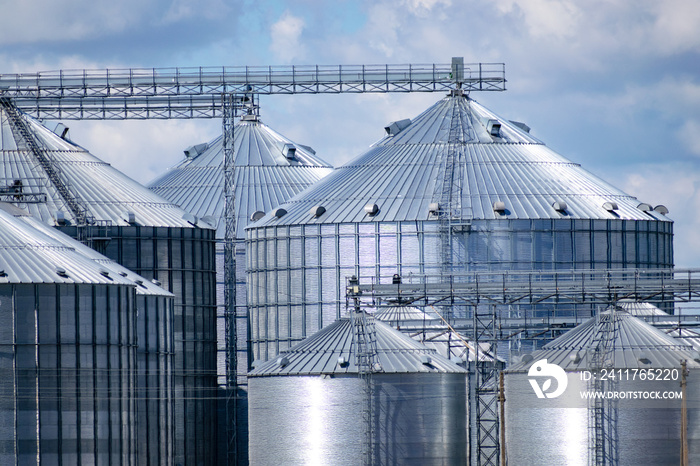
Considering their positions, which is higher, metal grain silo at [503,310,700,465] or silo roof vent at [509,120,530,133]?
silo roof vent at [509,120,530,133]

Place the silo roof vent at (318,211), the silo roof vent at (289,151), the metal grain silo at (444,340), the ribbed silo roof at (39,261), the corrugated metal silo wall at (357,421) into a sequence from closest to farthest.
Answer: the ribbed silo roof at (39,261) → the corrugated metal silo wall at (357,421) → the metal grain silo at (444,340) → the silo roof vent at (318,211) → the silo roof vent at (289,151)

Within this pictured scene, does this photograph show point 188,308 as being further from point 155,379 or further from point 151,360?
point 151,360

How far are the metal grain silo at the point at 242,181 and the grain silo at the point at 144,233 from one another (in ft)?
18.7

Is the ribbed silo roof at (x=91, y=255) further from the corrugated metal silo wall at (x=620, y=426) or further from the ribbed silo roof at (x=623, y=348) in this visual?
the corrugated metal silo wall at (x=620, y=426)

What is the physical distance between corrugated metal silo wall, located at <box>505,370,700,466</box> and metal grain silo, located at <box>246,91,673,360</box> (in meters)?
21.6

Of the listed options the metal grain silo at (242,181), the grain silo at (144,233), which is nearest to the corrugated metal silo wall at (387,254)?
the grain silo at (144,233)

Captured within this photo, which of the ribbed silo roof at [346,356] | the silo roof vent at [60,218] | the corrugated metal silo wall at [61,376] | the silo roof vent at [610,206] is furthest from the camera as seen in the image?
the silo roof vent at [610,206]

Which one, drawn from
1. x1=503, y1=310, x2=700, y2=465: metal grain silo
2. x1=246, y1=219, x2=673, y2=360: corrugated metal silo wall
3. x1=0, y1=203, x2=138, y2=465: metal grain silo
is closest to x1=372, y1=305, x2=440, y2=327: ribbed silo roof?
x1=246, y1=219, x2=673, y2=360: corrugated metal silo wall

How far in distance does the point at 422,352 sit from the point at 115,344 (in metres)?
16.4

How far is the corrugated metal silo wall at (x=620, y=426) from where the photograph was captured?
7888 centimetres

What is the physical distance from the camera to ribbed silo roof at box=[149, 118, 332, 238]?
123 metres

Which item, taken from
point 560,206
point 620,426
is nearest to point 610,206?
point 560,206

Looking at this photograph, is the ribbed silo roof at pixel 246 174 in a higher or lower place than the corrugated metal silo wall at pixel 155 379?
higher
